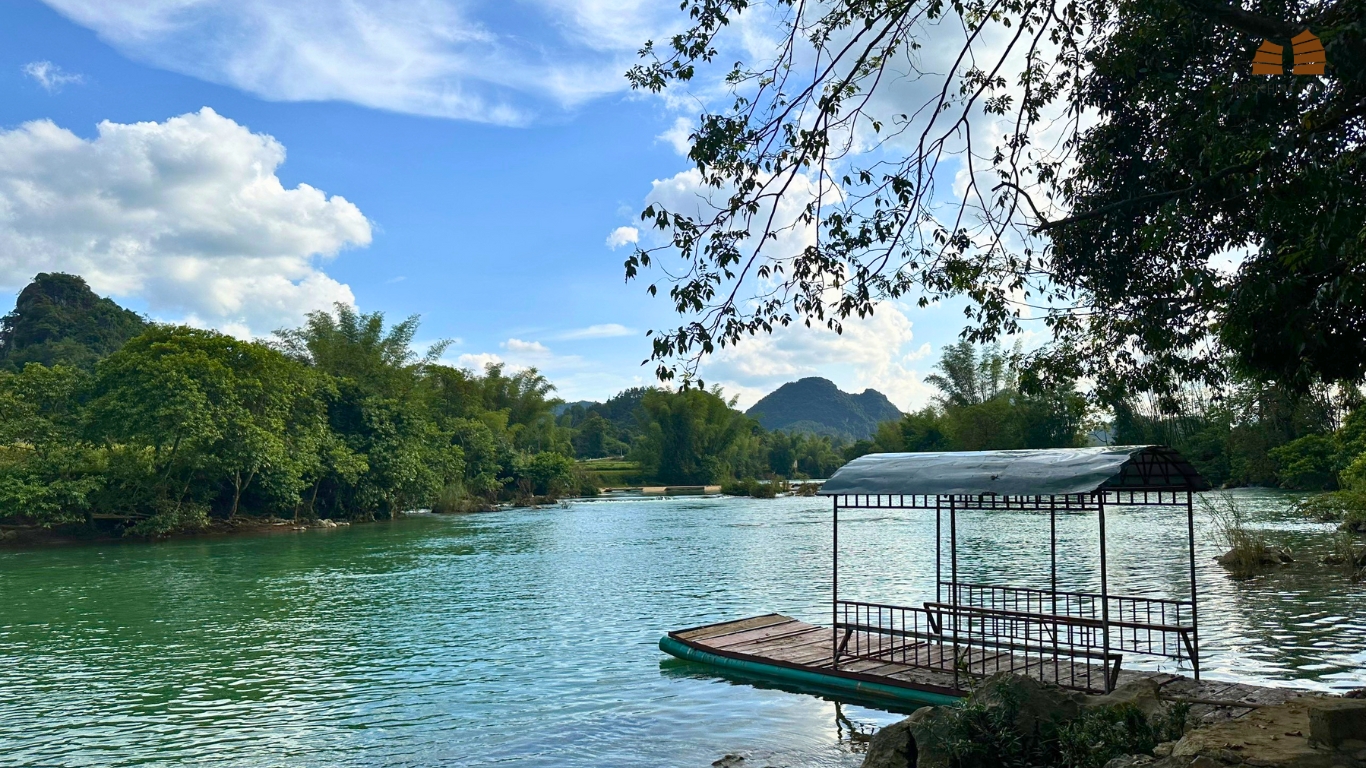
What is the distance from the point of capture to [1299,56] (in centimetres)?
627

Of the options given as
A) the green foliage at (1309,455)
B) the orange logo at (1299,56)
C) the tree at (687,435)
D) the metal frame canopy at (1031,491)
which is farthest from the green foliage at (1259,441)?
the tree at (687,435)

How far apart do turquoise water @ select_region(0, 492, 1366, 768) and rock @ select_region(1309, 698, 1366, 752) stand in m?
4.58

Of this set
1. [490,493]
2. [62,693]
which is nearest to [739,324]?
[62,693]

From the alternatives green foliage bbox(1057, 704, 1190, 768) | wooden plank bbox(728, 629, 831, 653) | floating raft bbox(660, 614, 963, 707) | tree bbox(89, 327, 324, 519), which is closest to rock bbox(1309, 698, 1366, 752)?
green foliage bbox(1057, 704, 1190, 768)

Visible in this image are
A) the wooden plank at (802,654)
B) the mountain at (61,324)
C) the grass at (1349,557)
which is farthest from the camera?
the mountain at (61,324)

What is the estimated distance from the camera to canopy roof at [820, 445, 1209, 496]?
9.20 metres

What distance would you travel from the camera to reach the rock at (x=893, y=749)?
768cm

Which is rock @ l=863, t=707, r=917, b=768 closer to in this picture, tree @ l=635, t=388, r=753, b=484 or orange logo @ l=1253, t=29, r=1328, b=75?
orange logo @ l=1253, t=29, r=1328, b=75

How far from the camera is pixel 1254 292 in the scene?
6875 mm

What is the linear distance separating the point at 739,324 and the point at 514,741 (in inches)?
217

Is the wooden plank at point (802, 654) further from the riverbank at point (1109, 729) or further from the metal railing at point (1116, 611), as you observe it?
the riverbank at point (1109, 729)

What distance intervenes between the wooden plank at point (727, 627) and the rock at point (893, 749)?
18.4 ft

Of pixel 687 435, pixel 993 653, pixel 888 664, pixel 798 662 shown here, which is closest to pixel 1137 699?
pixel 993 653

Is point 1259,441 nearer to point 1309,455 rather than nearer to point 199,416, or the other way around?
point 1309,455
